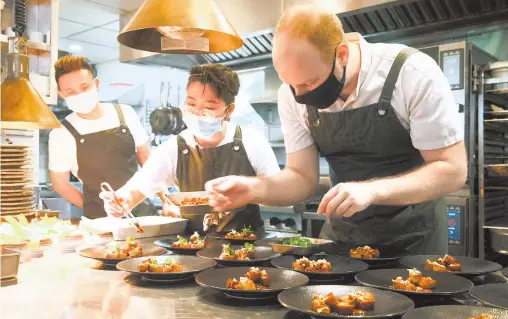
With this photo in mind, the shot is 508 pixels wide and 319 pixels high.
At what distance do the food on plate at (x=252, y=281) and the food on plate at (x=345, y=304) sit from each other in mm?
206

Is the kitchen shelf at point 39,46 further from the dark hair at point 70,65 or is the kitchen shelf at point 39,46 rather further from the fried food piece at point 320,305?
the fried food piece at point 320,305

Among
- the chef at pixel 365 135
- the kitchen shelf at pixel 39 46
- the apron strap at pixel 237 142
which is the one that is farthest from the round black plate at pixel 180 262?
the kitchen shelf at pixel 39 46

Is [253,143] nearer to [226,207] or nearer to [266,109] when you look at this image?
[226,207]

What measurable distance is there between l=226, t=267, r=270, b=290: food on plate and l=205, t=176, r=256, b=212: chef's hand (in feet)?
1.44

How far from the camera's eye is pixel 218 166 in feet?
9.82

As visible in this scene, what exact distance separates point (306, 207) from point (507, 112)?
5.42ft

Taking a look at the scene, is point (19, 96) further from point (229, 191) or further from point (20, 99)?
point (229, 191)

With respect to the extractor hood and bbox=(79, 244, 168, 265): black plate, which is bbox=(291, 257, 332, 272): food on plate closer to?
bbox=(79, 244, 168, 265): black plate

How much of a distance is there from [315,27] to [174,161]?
5.18 feet

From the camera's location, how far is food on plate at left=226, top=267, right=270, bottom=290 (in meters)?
1.38

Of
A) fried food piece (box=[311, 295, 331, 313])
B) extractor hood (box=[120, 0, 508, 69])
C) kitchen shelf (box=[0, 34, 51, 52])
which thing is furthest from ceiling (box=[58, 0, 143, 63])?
fried food piece (box=[311, 295, 331, 313])

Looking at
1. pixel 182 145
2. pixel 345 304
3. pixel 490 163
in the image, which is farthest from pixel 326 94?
pixel 490 163

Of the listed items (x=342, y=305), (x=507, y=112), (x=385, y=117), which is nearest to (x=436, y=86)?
(x=385, y=117)

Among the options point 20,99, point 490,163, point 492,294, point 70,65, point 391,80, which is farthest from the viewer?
point 70,65
